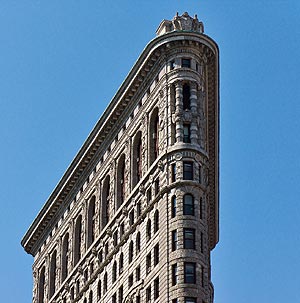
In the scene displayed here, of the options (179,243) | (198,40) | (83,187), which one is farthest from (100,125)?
(179,243)

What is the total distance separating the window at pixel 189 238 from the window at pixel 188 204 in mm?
1820

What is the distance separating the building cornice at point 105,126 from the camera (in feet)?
450

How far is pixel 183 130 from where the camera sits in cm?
13225

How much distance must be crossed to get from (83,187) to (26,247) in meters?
21.7

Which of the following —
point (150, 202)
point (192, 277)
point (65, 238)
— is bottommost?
point (192, 277)

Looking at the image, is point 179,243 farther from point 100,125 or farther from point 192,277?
point 100,125

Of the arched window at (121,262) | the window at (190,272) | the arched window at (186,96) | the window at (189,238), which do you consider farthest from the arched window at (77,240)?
the window at (190,272)

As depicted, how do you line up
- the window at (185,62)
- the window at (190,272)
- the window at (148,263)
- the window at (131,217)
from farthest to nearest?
1. the window at (131,217)
2. the window at (185,62)
3. the window at (148,263)
4. the window at (190,272)

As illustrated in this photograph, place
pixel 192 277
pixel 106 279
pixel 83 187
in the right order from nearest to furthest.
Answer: pixel 192 277, pixel 106 279, pixel 83 187

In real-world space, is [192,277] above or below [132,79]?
below

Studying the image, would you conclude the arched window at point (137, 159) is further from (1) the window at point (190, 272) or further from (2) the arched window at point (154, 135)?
(1) the window at point (190, 272)

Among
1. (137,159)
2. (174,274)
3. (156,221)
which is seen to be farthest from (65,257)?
(174,274)

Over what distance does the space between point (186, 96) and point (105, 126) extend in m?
18.1

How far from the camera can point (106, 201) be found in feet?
488
